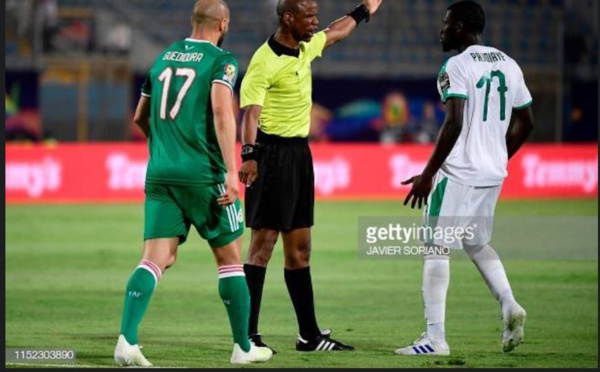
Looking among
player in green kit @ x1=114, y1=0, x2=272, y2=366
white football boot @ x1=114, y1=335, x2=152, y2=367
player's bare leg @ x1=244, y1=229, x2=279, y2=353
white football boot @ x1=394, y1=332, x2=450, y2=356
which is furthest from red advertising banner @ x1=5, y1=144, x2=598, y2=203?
white football boot @ x1=114, y1=335, x2=152, y2=367

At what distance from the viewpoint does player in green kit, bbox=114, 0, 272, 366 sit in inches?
326

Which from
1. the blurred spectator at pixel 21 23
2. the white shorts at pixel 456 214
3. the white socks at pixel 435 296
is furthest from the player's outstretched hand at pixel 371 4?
the blurred spectator at pixel 21 23

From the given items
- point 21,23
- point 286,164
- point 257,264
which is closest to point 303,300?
point 257,264

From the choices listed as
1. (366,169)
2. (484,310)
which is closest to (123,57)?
(366,169)

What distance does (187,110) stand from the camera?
27.4 feet

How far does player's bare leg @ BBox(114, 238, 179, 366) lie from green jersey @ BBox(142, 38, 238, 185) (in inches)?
16.8

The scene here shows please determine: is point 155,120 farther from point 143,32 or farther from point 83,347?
point 143,32

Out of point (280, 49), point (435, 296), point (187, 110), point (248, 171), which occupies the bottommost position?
point (435, 296)

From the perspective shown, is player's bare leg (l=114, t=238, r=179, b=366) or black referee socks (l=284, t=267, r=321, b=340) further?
black referee socks (l=284, t=267, r=321, b=340)

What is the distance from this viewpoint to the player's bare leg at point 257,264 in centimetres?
948

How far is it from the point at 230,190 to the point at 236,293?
0.68m

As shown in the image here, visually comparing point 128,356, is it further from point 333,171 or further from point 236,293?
point 333,171

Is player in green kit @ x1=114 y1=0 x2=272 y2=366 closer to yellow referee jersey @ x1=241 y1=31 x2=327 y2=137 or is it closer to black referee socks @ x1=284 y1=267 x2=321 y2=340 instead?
yellow referee jersey @ x1=241 y1=31 x2=327 y2=137

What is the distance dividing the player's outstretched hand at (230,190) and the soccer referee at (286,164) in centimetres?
82
